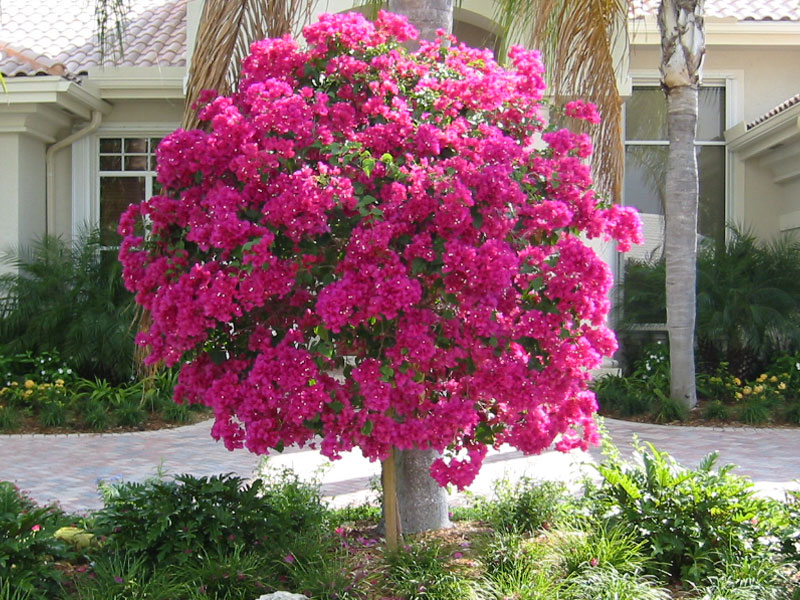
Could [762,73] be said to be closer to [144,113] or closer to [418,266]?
[144,113]

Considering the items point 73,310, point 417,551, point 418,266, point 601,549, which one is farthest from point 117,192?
point 601,549

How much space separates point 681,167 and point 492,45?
4.08 metres

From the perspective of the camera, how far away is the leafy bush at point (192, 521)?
14.6 feet

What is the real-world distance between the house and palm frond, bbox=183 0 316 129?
245 inches

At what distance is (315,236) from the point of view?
412cm

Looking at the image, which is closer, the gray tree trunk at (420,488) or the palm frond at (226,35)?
the gray tree trunk at (420,488)

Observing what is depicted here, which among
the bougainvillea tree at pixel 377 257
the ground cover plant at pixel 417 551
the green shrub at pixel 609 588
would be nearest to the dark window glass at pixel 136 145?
the ground cover plant at pixel 417 551

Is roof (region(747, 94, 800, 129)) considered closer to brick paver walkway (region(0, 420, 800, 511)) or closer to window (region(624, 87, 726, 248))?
window (region(624, 87, 726, 248))

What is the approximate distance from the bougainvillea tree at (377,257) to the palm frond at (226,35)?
1792 mm

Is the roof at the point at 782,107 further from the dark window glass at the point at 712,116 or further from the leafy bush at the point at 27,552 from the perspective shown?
the leafy bush at the point at 27,552

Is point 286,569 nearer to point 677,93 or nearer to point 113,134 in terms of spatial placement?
point 677,93

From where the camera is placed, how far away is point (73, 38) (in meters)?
14.3

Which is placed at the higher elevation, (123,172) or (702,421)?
(123,172)

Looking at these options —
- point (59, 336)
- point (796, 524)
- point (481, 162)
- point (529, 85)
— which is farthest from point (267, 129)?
point (59, 336)
